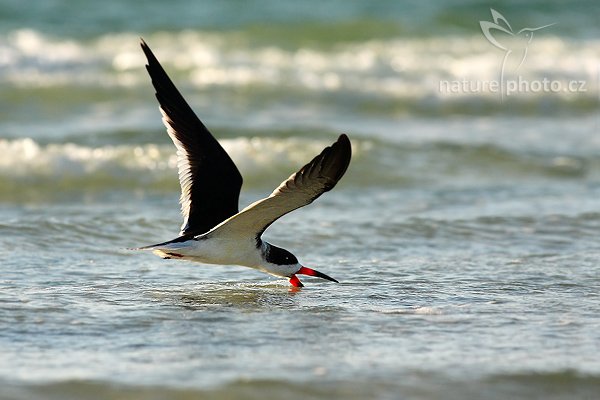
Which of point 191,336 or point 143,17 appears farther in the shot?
point 143,17

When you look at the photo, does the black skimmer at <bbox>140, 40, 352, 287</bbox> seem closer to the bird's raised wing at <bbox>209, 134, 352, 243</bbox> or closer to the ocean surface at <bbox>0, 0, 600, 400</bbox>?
the bird's raised wing at <bbox>209, 134, 352, 243</bbox>

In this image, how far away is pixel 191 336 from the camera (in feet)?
14.6

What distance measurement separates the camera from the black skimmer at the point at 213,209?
513 centimetres

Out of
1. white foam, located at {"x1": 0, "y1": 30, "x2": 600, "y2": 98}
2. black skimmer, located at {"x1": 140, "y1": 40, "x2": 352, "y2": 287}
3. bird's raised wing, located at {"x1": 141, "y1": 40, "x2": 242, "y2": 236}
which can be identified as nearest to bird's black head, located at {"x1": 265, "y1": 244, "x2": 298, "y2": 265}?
black skimmer, located at {"x1": 140, "y1": 40, "x2": 352, "y2": 287}

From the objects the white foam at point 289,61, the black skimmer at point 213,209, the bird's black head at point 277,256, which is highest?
the white foam at point 289,61

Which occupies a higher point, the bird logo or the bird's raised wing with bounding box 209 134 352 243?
the bird logo

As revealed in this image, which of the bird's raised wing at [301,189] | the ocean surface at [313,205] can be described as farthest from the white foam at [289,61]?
the bird's raised wing at [301,189]

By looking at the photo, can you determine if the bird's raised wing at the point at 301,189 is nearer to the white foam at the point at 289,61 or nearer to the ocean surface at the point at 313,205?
the ocean surface at the point at 313,205

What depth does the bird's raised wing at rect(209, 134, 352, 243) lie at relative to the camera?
4461mm

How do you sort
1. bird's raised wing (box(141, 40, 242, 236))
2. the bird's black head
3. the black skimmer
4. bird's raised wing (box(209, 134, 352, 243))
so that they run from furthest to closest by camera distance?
bird's raised wing (box(141, 40, 242, 236)), the bird's black head, the black skimmer, bird's raised wing (box(209, 134, 352, 243))

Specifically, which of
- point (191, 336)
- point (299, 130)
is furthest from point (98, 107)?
point (191, 336)

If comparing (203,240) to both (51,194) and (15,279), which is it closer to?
(15,279)

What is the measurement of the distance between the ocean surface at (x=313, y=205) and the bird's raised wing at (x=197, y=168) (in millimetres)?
369

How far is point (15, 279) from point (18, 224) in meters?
1.27
